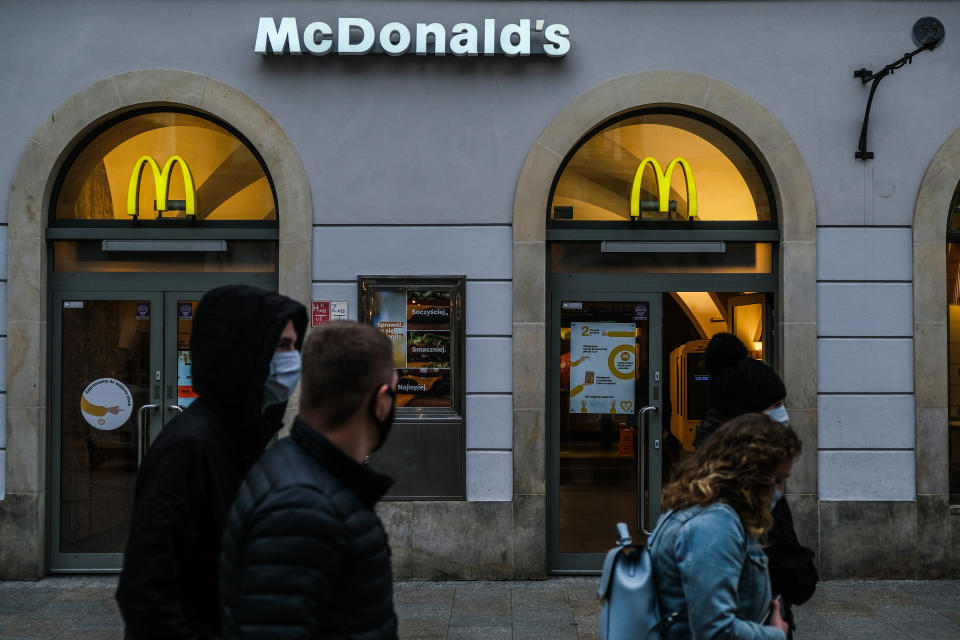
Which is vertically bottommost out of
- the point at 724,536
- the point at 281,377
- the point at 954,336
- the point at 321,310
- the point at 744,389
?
the point at 724,536

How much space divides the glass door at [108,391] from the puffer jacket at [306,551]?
5.78 meters

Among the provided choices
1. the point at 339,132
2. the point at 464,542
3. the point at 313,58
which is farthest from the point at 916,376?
the point at 313,58

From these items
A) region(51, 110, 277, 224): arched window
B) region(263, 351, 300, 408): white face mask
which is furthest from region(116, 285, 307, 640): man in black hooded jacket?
region(51, 110, 277, 224): arched window

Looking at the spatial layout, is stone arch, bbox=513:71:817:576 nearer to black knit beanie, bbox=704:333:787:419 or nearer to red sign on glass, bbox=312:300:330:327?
red sign on glass, bbox=312:300:330:327

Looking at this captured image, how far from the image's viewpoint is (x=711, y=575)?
2418 millimetres

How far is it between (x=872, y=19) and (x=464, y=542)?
5.75 meters

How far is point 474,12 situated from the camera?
23.6 ft

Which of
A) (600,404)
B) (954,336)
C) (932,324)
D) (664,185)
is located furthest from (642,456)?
(954,336)

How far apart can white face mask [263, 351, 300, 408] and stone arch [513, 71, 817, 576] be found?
4264mm

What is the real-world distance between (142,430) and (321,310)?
196 cm

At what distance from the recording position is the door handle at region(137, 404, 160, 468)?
23.9ft

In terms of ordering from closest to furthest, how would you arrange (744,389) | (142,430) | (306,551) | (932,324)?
(306,551) < (744,389) < (932,324) < (142,430)

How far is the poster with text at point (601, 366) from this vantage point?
24.1 feet

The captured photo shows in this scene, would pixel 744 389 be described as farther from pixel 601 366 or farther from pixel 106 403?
pixel 106 403
